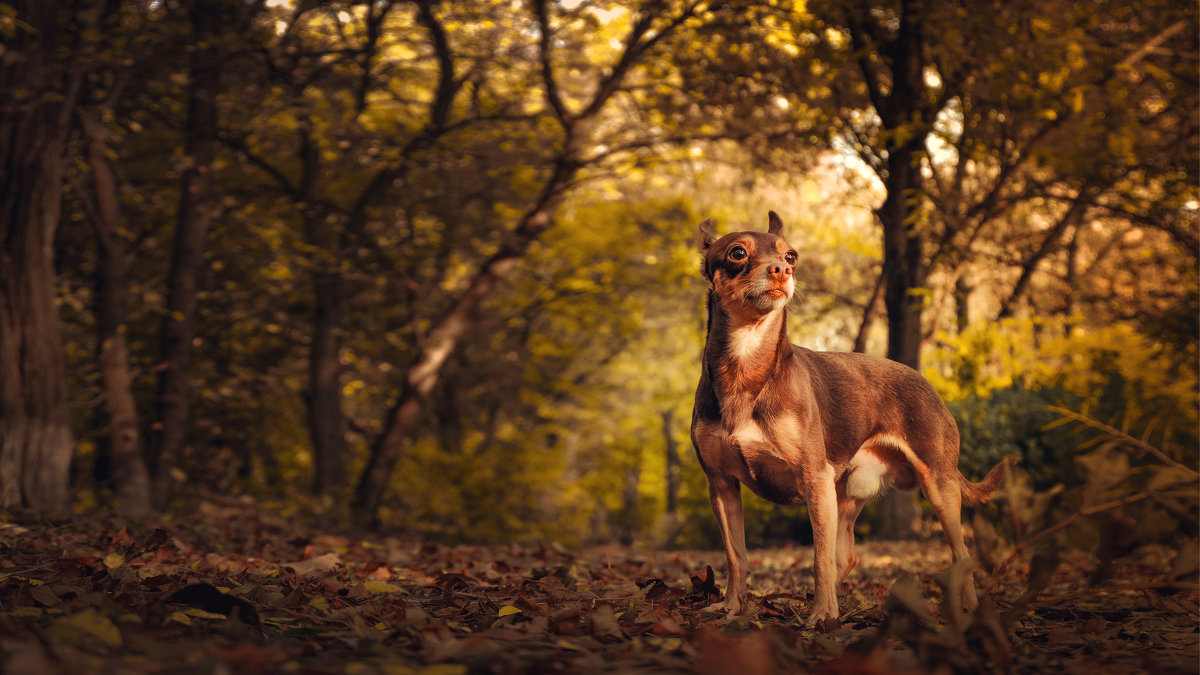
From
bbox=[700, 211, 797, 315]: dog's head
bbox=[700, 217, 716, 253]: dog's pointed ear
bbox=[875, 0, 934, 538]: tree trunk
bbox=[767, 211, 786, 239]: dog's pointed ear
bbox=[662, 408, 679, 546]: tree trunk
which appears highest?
bbox=[875, 0, 934, 538]: tree trunk

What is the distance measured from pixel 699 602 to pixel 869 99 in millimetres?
7382

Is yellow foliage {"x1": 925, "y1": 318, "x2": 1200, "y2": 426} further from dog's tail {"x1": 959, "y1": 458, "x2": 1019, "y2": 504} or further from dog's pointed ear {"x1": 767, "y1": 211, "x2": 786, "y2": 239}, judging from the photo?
dog's pointed ear {"x1": 767, "y1": 211, "x2": 786, "y2": 239}

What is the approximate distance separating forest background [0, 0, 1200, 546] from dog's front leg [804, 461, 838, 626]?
1.35m

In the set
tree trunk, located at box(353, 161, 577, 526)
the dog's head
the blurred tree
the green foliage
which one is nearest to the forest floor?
the dog's head

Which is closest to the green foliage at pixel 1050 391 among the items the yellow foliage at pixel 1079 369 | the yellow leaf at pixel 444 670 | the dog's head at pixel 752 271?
the yellow foliage at pixel 1079 369

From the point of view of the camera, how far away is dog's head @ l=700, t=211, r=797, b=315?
12.8ft

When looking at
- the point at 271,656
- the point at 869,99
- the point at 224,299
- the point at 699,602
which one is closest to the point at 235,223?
the point at 224,299

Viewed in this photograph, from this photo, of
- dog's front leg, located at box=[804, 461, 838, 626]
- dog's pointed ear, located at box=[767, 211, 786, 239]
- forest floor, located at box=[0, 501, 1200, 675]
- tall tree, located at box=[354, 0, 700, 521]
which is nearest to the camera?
forest floor, located at box=[0, 501, 1200, 675]

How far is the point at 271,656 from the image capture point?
2.22 metres

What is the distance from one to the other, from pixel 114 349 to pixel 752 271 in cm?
983

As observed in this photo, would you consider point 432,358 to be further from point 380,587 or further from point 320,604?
point 320,604

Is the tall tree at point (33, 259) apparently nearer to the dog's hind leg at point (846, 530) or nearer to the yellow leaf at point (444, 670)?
the dog's hind leg at point (846, 530)

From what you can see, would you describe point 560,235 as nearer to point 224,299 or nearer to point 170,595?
point 224,299

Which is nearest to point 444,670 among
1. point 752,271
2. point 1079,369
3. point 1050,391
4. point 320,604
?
point 320,604
